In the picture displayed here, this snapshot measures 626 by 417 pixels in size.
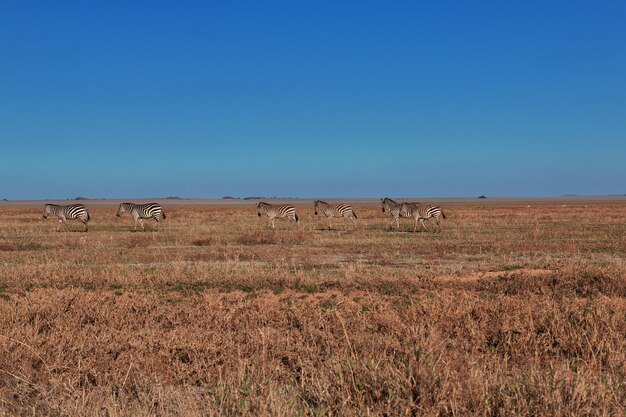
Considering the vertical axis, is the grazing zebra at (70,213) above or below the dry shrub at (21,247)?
above

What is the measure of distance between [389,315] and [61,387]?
427 centimetres

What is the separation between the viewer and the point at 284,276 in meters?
11.8

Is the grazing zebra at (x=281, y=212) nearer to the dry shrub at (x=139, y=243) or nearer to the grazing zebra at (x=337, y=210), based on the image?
the grazing zebra at (x=337, y=210)

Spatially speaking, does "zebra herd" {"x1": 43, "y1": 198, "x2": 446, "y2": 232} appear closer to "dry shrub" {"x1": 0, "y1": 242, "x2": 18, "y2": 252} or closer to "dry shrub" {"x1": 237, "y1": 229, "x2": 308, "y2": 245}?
"dry shrub" {"x1": 237, "y1": 229, "x2": 308, "y2": 245}

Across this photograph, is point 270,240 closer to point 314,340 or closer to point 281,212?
point 281,212

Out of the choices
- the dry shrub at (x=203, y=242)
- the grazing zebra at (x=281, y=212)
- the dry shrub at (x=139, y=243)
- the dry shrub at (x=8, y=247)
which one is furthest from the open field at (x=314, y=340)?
the grazing zebra at (x=281, y=212)

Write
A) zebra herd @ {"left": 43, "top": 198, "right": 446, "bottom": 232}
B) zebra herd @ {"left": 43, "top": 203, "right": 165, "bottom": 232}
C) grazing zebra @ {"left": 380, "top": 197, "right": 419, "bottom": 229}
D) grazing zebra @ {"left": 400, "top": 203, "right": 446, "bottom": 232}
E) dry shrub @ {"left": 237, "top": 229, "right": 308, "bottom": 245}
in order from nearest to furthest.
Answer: dry shrub @ {"left": 237, "top": 229, "right": 308, "bottom": 245} → grazing zebra @ {"left": 400, "top": 203, "right": 446, "bottom": 232} → zebra herd @ {"left": 43, "top": 198, "right": 446, "bottom": 232} → grazing zebra @ {"left": 380, "top": 197, "right": 419, "bottom": 229} → zebra herd @ {"left": 43, "top": 203, "right": 165, "bottom": 232}

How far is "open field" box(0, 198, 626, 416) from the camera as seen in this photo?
441 cm

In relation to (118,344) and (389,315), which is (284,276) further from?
(118,344)

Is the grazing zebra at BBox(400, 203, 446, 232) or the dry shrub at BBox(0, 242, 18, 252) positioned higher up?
the grazing zebra at BBox(400, 203, 446, 232)

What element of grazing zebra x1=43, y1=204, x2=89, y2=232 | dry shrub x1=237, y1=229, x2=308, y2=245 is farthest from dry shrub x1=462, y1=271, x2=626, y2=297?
grazing zebra x1=43, y1=204, x2=89, y2=232

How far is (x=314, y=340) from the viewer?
6.54 m

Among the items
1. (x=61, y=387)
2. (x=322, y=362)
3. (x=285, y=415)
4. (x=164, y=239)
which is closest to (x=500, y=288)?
(x=322, y=362)

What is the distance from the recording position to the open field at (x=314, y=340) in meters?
4.41
